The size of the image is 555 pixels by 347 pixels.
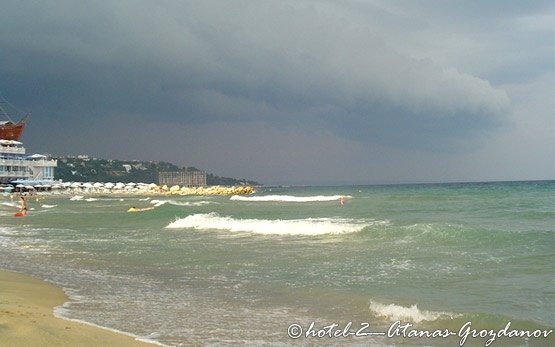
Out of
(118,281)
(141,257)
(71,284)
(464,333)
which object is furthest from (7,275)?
(464,333)

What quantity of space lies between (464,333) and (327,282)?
4.35m

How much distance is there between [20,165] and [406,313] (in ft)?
368

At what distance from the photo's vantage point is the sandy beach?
637cm

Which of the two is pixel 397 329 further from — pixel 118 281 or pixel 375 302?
pixel 118 281

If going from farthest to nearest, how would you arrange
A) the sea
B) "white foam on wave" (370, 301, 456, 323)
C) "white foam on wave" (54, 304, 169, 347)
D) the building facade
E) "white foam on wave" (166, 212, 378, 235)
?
the building facade, "white foam on wave" (166, 212, 378, 235), "white foam on wave" (370, 301, 456, 323), the sea, "white foam on wave" (54, 304, 169, 347)

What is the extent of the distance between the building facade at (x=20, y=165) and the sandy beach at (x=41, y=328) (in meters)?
104

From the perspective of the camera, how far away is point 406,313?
881 cm

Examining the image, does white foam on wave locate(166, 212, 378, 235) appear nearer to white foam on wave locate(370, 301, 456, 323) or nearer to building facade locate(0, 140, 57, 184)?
white foam on wave locate(370, 301, 456, 323)

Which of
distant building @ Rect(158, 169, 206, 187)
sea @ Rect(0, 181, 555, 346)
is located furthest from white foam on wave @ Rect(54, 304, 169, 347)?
distant building @ Rect(158, 169, 206, 187)

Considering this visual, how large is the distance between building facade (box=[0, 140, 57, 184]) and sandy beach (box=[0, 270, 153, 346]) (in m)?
104

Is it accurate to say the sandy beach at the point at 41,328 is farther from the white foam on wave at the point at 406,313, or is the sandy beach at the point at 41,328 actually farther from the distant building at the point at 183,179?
the distant building at the point at 183,179

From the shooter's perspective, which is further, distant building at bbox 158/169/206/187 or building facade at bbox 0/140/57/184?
distant building at bbox 158/169/206/187

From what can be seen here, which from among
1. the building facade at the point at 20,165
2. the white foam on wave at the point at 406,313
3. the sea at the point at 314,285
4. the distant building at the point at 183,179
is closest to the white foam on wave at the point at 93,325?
the sea at the point at 314,285

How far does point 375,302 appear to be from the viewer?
9633 mm
